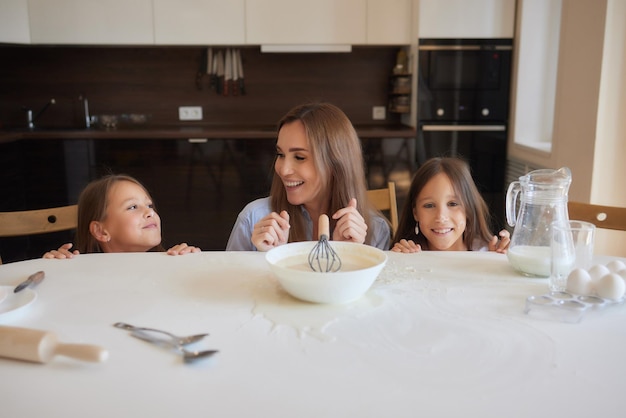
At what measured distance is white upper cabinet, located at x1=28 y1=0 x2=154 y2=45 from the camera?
11.4 ft

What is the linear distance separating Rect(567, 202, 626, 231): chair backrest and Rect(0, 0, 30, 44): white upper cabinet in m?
3.24

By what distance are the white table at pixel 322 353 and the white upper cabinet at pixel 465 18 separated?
8.30 feet

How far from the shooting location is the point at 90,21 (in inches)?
138

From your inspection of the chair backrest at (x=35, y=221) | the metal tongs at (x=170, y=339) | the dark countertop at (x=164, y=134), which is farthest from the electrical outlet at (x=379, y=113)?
the metal tongs at (x=170, y=339)

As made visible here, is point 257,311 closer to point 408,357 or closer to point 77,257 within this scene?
point 408,357

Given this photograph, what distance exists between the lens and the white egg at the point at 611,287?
0.97 metres

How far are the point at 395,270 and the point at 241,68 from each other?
118 inches

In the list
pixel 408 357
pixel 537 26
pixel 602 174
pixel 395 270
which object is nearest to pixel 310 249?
pixel 395 270

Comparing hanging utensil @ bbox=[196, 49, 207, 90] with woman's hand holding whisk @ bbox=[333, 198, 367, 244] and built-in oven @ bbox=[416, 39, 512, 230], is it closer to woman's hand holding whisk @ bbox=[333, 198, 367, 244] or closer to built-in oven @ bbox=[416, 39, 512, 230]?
built-in oven @ bbox=[416, 39, 512, 230]

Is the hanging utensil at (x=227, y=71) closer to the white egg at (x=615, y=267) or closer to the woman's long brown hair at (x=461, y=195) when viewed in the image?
the woman's long brown hair at (x=461, y=195)

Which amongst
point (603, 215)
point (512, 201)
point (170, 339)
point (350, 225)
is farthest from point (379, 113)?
point (170, 339)

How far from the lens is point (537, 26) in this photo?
10.9 ft

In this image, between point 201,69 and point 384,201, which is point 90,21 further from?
point 384,201

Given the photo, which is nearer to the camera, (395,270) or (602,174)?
(395,270)
